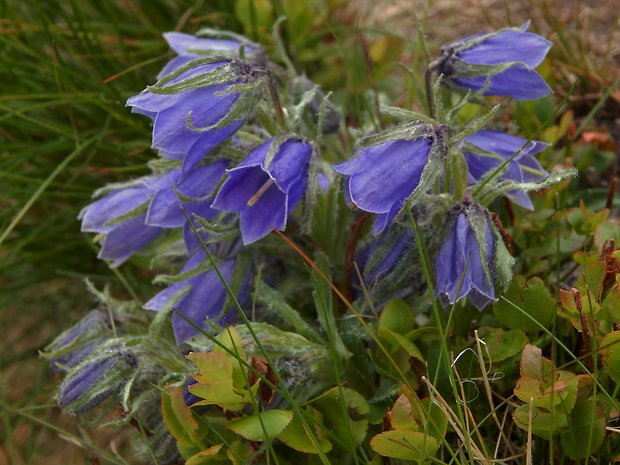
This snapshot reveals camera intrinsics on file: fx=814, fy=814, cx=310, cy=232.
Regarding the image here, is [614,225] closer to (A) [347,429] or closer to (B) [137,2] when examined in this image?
(A) [347,429]

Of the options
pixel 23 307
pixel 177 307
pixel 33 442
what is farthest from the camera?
pixel 23 307

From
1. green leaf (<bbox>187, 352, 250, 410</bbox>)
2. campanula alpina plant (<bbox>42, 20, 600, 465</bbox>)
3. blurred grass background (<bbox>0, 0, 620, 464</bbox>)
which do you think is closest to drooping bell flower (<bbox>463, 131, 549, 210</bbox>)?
campanula alpina plant (<bbox>42, 20, 600, 465</bbox>)

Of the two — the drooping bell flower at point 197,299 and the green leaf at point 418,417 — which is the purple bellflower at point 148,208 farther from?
the green leaf at point 418,417

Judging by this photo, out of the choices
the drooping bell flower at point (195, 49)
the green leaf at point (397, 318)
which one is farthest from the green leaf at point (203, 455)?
the drooping bell flower at point (195, 49)

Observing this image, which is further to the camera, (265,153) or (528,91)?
(528,91)

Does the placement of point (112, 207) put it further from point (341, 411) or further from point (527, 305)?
point (527, 305)

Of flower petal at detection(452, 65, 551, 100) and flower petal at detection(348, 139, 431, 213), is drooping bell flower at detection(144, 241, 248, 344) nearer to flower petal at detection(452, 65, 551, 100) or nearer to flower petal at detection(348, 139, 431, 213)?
flower petal at detection(348, 139, 431, 213)

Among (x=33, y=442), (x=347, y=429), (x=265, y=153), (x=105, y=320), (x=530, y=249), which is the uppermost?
(x=265, y=153)

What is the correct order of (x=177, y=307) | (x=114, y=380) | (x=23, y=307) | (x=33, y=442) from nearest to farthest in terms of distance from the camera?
(x=114, y=380)
(x=177, y=307)
(x=33, y=442)
(x=23, y=307)

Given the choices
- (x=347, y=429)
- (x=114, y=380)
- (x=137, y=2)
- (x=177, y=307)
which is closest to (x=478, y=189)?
(x=347, y=429)

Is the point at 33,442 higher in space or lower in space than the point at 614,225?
lower
